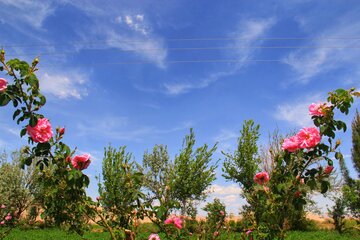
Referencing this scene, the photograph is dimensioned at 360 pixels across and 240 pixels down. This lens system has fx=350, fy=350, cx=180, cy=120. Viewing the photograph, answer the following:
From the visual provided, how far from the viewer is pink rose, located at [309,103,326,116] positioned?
8.18 ft

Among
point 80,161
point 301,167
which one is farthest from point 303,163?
point 80,161

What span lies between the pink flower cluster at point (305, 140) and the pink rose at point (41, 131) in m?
1.62

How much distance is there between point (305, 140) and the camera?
94.0 inches

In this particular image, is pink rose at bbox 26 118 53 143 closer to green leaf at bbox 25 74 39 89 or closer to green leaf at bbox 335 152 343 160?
green leaf at bbox 25 74 39 89

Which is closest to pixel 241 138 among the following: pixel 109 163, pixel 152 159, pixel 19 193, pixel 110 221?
pixel 152 159

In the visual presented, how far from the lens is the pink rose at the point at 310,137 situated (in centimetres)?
237

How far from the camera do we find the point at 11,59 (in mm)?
2334

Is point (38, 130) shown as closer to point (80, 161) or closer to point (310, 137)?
point (80, 161)

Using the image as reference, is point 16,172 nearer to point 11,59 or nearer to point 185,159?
point 185,159

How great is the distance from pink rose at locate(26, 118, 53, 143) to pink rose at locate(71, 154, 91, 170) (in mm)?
233

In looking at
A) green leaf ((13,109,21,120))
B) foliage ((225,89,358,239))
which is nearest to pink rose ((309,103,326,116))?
foliage ((225,89,358,239))

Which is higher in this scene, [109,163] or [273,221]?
[109,163]

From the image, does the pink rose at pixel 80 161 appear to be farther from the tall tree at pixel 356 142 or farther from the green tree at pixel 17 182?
the tall tree at pixel 356 142

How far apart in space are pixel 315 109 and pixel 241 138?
1942 centimetres
